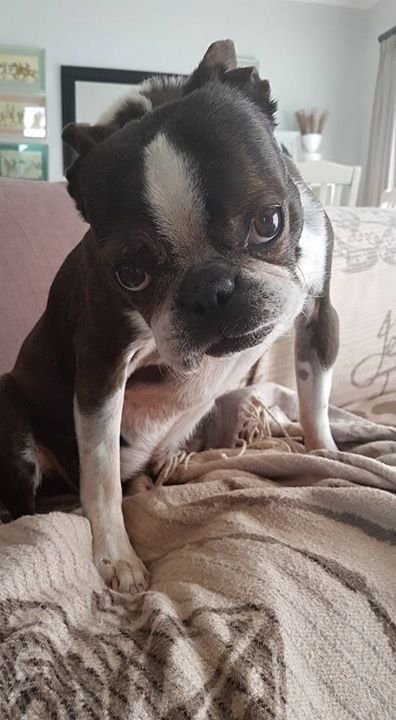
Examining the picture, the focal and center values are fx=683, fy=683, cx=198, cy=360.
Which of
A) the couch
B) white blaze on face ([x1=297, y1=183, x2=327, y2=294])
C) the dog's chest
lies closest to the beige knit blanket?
the couch

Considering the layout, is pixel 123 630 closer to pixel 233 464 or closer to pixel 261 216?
pixel 233 464

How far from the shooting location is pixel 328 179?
3.29m

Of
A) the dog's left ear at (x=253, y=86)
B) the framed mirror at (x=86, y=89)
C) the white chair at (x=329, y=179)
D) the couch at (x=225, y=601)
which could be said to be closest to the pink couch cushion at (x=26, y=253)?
the couch at (x=225, y=601)

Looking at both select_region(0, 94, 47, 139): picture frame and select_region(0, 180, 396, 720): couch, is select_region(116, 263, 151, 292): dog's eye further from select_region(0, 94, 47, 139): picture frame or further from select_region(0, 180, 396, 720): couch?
select_region(0, 94, 47, 139): picture frame

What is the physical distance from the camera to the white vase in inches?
203

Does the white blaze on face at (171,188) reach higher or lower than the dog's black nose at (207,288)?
higher

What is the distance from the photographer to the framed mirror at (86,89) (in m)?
4.83

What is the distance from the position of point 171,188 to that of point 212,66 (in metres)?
0.27

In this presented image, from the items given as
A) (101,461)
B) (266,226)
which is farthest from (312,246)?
(101,461)

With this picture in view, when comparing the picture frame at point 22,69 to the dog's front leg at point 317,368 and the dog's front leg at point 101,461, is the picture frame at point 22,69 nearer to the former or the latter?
the dog's front leg at point 317,368

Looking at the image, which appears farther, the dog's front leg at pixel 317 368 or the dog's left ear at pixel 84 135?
the dog's front leg at pixel 317 368

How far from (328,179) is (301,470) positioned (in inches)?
100

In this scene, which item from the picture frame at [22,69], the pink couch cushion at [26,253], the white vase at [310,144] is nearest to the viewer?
the pink couch cushion at [26,253]

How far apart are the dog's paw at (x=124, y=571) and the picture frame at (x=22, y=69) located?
179 inches
